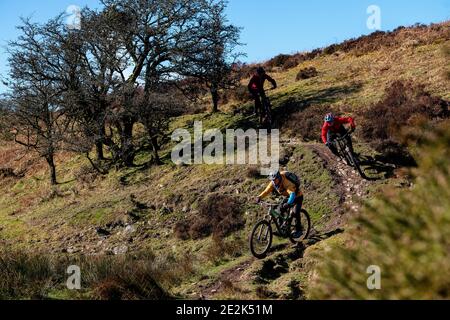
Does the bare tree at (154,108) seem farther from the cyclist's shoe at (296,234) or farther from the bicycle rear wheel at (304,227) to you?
the cyclist's shoe at (296,234)

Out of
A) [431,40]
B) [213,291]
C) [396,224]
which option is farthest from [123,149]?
[396,224]

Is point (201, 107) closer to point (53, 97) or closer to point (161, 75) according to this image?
point (161, 75)

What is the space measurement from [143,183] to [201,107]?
439 inches

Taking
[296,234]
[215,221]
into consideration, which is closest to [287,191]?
[296,234]

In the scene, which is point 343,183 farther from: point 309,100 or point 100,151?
point 100,151

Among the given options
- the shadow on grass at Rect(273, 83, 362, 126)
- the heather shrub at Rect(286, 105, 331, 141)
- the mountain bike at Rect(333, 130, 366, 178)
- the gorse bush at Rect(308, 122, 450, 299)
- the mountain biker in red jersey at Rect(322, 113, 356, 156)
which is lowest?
the gorse bush at Rect(308, 122, 450, 299)

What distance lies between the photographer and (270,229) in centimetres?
1320

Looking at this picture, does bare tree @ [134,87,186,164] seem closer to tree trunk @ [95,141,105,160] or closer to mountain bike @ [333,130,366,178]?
tree trunk @ [95,141,105,160]

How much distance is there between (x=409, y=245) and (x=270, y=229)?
30.2ft

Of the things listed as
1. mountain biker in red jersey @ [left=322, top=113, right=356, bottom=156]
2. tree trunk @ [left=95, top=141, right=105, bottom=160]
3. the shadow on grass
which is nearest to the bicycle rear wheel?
mountain biker in red jersey @ [left=322, top=113, right=356, bottom=156]

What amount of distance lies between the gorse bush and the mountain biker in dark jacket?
8.11m

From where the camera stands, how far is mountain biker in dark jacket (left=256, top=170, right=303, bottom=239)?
43.4 feet

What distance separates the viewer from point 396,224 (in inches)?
172

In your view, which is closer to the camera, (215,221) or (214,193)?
(215,221)
